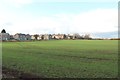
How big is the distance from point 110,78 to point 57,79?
3972 millimetres

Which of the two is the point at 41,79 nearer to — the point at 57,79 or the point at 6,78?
the point at 57,79

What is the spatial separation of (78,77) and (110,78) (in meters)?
2.36

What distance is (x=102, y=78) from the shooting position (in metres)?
20.1

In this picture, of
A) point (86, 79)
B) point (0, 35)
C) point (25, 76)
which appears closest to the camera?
point (86, 79)

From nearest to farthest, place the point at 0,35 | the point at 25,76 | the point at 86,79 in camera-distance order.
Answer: the point at 86,79
the point at 25,76
the point at 0,35

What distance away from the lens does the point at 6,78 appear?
791 inches

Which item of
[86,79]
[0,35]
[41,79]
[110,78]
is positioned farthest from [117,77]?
[0,35]

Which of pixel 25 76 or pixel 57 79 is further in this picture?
pixel 25 76

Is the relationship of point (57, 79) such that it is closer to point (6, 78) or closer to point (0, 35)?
point (6, 78)

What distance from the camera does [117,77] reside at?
817 inches

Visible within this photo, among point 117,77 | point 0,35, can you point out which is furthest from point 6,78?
point 0,35

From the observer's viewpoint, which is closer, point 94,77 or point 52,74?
point 94,77

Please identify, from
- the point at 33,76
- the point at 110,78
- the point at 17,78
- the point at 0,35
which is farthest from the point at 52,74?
the point at 0,35

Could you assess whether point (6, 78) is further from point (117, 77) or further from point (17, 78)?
point (117, 77)
